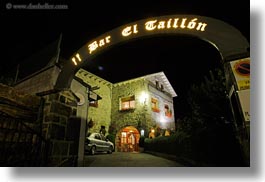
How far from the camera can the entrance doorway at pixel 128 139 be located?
9781 millimetres

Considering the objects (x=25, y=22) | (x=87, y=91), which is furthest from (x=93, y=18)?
(x=87, y=91)

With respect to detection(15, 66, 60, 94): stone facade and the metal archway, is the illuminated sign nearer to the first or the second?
the metal archway

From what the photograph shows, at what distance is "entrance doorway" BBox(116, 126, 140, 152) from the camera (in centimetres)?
978

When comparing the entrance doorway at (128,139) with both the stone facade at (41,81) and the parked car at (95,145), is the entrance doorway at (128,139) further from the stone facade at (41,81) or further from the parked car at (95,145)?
the stone facade at (41,81)

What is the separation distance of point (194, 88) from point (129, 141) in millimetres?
5595

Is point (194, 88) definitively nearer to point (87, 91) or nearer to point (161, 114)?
point (87, 91)

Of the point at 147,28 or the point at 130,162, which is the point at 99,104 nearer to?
the point at 130,162

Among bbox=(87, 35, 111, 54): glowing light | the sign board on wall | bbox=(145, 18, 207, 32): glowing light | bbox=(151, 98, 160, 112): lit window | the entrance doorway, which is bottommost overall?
the entrance doorway

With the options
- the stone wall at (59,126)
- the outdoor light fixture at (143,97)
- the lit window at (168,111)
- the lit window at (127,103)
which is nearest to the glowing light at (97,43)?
the stone wall at (59,126)

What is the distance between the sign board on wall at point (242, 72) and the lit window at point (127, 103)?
25.8ft

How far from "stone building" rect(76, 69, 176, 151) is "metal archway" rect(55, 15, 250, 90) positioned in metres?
5.86

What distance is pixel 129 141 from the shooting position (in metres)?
10.1

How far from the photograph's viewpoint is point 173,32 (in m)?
2.79

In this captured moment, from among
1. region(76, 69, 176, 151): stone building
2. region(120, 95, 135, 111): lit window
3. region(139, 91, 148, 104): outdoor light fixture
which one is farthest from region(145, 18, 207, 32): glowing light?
region(120, 95, 135, 111): lit window
